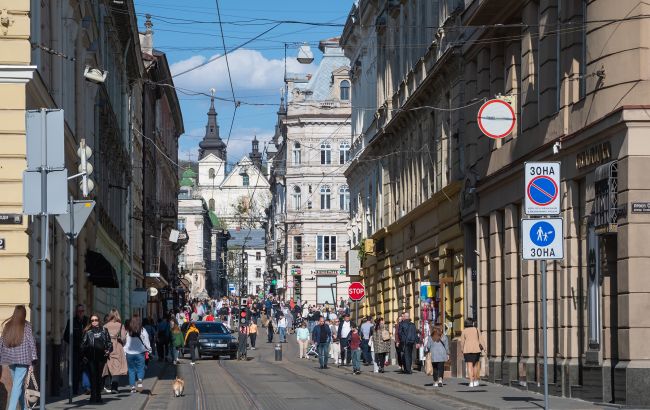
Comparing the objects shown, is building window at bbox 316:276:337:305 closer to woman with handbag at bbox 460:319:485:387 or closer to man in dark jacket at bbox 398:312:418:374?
man in dark jacket at bbox 398:312:418:374

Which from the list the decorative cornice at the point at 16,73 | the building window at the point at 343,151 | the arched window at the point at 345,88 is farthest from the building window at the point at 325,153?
the decorative cornice at the point at 16,73

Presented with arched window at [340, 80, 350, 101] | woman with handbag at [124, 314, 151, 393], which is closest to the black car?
woman with handbag at [124, 314, 151, 393]

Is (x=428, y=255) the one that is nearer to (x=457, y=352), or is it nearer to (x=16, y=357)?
(x=457, y=352)

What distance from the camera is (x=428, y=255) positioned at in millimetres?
42812

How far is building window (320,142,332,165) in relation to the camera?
355ft

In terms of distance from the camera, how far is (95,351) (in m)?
24.8

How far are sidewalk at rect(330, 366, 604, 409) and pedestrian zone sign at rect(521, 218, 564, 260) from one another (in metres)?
3.77

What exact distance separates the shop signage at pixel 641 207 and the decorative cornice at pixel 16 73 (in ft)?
31.2

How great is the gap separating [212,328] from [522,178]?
2690 cm

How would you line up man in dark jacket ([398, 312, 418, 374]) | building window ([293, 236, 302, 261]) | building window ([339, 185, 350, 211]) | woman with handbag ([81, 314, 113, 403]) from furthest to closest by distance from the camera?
1. building window ([293, 236, 302, 261])
2. building window ([339, 185, 350, 211])
3. man in dark jacket ([398, 312, 418, 374])
4. woman with handbag ([81, 314, 113, 403])

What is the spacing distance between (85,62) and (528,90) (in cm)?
1354

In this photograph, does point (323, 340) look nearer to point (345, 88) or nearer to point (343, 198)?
point (345, 88)

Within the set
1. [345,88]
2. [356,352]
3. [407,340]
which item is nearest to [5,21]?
[407,340]

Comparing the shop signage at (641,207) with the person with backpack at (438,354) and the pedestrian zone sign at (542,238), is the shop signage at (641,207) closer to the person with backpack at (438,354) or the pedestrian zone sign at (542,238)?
the pedestrian zone sign at (542,238)
